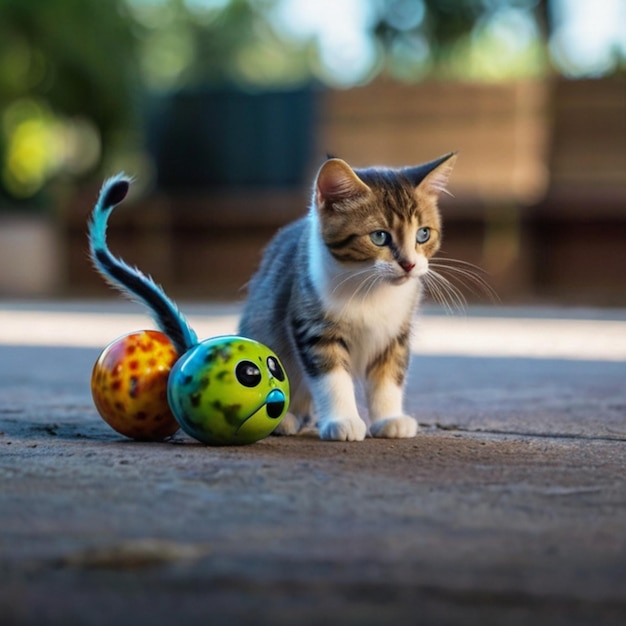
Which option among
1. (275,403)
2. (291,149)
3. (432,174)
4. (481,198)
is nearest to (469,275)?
(432,174)

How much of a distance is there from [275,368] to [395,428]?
1.35 ft

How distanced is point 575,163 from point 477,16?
5.51 metres

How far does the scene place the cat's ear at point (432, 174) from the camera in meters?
3.27

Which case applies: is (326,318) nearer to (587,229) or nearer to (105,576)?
(105,576)

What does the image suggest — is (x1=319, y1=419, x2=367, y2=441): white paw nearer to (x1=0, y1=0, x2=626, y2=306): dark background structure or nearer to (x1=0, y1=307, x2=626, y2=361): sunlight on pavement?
(x1=0, y1=307, x2=626, y2=361): sunlight on pavement

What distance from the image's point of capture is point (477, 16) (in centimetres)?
1623

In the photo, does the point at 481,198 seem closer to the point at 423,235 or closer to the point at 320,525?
the point at 423,235

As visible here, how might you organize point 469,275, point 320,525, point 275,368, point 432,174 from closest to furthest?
point 320,525, point 275,368, point 432,174, point 469,275

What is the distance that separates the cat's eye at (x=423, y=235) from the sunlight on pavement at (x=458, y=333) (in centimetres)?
258

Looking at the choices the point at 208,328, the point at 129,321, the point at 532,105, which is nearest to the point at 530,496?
the point at 208,328

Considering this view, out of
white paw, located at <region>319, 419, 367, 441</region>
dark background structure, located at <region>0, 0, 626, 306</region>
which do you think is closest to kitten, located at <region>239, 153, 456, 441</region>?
white paw, located at <region>319, 419, 367, 441</region>

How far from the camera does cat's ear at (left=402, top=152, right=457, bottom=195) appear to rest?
327 cm

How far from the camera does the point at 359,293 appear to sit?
3133 mm

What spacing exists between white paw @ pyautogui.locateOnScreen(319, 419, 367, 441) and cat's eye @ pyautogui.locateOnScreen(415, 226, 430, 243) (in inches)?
23.2
